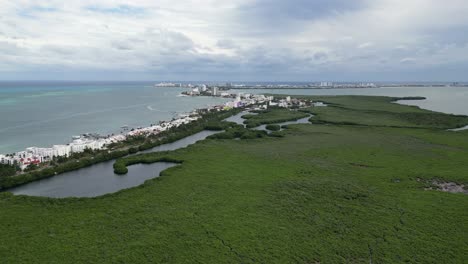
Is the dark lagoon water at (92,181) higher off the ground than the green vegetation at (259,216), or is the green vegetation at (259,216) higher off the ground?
the green vegetation at (259,216)

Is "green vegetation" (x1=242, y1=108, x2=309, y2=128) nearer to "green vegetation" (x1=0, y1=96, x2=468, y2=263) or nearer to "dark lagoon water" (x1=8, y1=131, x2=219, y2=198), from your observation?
"green vegetation" (x1=0, y1=96, x2=468, y2=263)

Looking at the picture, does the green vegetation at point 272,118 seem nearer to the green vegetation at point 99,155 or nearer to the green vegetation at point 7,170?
the green vegetation at point 99,155

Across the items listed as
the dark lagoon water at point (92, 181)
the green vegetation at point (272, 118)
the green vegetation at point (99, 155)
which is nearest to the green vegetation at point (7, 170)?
the green vegetation at point (99, 155)

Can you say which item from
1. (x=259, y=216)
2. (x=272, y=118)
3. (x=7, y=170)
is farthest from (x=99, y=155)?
(x=272, y=118)

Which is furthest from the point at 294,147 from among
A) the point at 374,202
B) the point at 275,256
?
the point at 275,256

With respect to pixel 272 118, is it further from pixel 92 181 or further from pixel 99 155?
pixel 92 181
